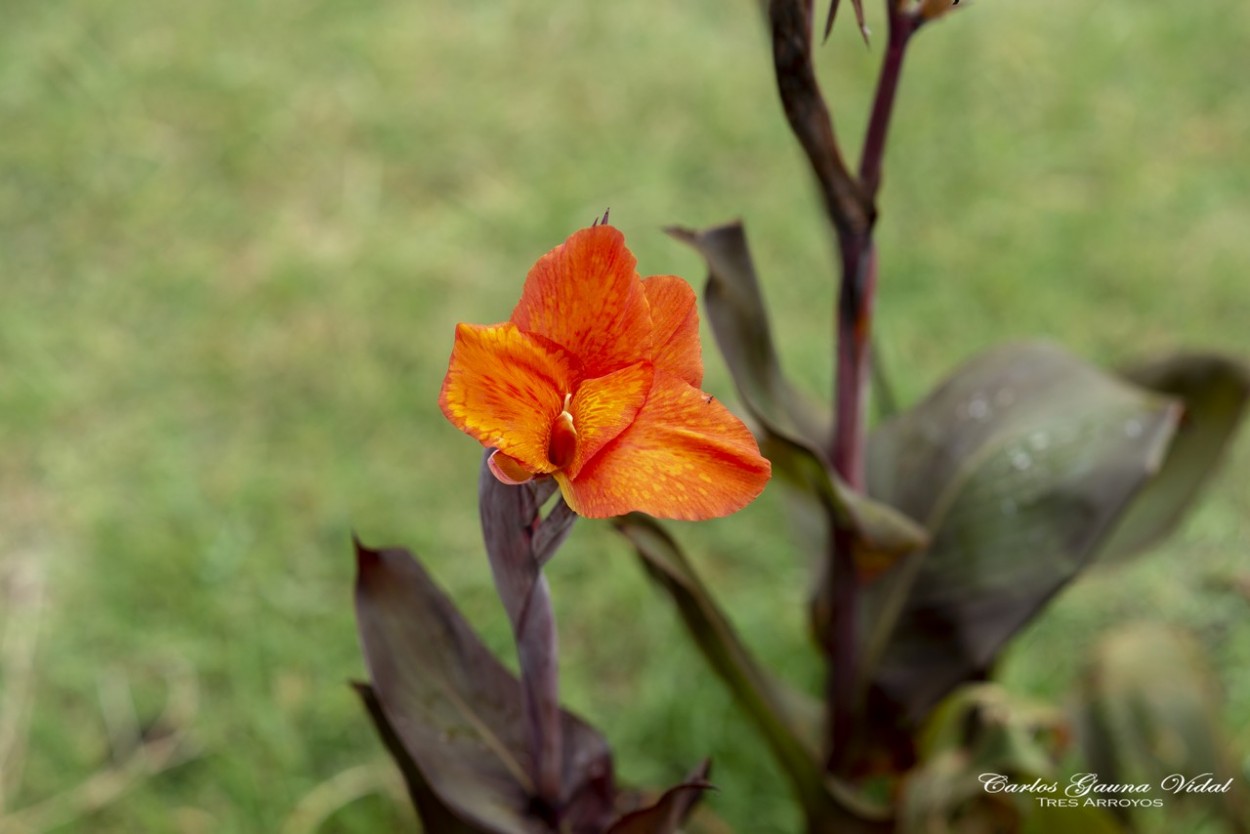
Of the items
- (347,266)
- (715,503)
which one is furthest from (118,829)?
(715,503)

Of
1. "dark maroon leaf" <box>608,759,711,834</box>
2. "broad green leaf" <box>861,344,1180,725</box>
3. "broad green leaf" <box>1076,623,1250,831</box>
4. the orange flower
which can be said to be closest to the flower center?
the orange flower

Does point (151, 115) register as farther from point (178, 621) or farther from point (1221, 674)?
point (1221, 674)

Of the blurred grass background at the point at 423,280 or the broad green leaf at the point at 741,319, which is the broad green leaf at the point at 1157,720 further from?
the broad green leaf at the point at 741,319

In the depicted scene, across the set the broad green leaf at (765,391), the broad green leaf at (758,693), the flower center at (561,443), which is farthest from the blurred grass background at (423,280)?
the flower center at (561,443)

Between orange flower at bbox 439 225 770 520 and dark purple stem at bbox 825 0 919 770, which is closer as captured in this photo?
orange flower at bbox 439 225 770 520

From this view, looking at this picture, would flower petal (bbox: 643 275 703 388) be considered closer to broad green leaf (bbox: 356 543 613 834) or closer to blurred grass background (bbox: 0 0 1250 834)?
broad green leaf (bbox: 356 543 613 834)

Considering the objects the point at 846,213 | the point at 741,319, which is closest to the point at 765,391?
the point at 741,319

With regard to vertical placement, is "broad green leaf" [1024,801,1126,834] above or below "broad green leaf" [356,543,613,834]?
below
